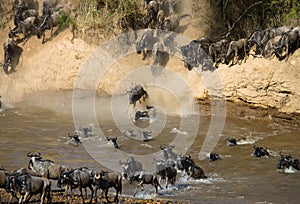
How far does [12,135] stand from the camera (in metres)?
18.3

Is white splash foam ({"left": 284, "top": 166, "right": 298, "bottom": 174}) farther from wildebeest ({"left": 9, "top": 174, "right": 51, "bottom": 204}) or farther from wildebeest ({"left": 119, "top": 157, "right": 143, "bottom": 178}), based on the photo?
wildebeest ({"left": 9, "top": 174, "right": 51, "bottom": 204})

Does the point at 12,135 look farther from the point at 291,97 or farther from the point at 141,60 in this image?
the point at 291,97

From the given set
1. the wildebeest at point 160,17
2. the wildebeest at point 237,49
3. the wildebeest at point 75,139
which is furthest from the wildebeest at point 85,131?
the wildebeest at point 160,17

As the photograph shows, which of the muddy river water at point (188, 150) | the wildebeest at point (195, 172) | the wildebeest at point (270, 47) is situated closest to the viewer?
the muddy river water at point (188, 150)

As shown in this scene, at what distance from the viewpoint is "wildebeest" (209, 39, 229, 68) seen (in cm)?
2092

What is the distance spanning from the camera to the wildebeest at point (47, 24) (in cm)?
2495

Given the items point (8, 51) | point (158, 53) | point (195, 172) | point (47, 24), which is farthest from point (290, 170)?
point (8, 51)

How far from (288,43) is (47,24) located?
10836 millimetres

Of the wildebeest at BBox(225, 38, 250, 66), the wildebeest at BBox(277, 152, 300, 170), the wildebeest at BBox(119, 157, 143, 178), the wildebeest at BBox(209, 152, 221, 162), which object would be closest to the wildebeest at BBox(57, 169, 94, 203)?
the wildebeest at BBox(119, 157, 143, 178)

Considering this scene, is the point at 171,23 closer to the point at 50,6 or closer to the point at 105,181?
the point at 50,6

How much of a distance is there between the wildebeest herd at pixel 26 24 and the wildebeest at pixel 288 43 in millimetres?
10306

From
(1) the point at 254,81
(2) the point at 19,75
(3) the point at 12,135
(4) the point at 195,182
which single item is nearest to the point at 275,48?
(1) the point at 254,81

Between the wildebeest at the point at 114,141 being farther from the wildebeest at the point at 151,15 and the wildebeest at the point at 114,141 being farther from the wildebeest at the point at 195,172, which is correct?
the wildebeest at the point at 151,15

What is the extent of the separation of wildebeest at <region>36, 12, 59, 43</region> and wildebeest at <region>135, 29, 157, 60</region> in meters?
4.11
